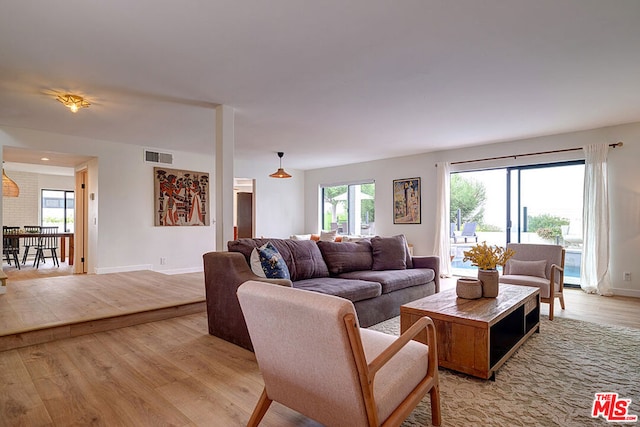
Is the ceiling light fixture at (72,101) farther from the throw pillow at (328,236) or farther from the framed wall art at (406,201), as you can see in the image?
the framed wall art at (406,201)

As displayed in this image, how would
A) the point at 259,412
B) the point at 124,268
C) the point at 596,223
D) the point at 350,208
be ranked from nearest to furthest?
→ the point at 259,412 → the point at 596,223 → the point at 124,268 → the point at 350,208

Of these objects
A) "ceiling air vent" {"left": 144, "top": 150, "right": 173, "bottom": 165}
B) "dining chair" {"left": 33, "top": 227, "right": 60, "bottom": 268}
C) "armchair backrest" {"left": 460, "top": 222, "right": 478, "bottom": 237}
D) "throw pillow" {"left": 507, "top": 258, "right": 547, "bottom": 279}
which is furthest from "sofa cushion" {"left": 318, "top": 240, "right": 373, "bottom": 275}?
"dining chair" {"left": 33, "top": 227, "right": 60, "bottom": 268}

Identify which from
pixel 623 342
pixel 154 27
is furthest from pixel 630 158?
pixel 154 27

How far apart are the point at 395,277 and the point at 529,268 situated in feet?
5.51

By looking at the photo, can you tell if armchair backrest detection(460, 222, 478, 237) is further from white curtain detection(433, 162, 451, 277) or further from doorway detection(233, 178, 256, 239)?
doorway detection(233, 178, 256, 239)

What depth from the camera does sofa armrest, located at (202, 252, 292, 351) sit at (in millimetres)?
2826

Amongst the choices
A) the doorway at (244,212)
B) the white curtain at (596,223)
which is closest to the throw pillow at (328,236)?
the doorway at (244,212)

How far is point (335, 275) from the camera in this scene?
3.99 metres

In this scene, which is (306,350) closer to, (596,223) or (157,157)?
(596,223)

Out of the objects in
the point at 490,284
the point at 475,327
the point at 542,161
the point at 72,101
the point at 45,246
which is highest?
the point at 72,101

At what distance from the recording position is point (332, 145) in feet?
20.6

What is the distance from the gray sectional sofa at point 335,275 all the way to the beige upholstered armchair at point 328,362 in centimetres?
101

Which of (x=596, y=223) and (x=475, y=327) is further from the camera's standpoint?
(x=596, y=223)

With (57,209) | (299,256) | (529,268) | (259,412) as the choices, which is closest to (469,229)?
(529,268)
